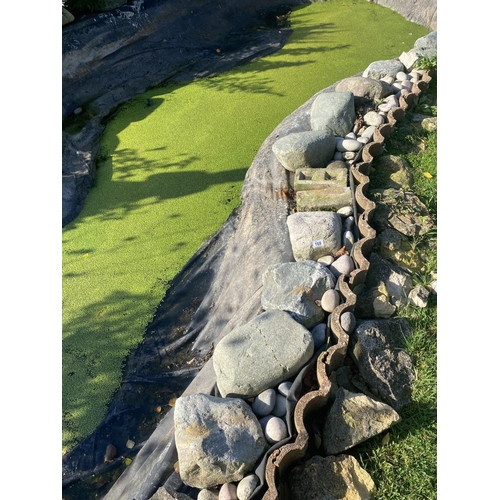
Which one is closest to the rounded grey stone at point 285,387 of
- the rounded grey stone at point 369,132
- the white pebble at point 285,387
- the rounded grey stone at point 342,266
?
the white pebble at point 285,387

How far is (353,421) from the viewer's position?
1.95 metres

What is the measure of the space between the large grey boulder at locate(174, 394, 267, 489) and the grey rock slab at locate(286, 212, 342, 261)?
38.2 inches

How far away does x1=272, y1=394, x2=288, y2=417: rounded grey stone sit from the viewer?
2082 millimetres

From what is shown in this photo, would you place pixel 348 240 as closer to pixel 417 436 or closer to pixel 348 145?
pixel 348 145

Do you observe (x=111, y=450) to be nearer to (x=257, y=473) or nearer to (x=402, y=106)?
(x=257, y=473)

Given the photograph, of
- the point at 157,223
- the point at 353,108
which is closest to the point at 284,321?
the point at 157,223

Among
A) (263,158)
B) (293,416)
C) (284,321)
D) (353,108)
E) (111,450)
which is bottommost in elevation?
(111,450)

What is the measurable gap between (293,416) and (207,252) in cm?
153

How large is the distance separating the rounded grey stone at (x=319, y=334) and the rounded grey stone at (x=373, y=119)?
1682 millimetres

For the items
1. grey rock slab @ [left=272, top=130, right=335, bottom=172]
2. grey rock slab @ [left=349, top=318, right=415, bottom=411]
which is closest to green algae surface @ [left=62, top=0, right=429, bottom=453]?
grey rock slab @ [left=272, top=130, right=335, bottom=172]

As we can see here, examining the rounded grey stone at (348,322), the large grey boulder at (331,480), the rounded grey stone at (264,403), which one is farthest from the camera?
the rounded grey stone at (348,322)

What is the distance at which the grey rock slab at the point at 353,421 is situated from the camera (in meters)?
1.94

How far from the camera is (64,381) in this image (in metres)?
2.77

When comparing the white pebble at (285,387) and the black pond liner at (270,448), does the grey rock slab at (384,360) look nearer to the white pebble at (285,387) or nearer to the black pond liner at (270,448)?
the black pond liner at (270,448)
